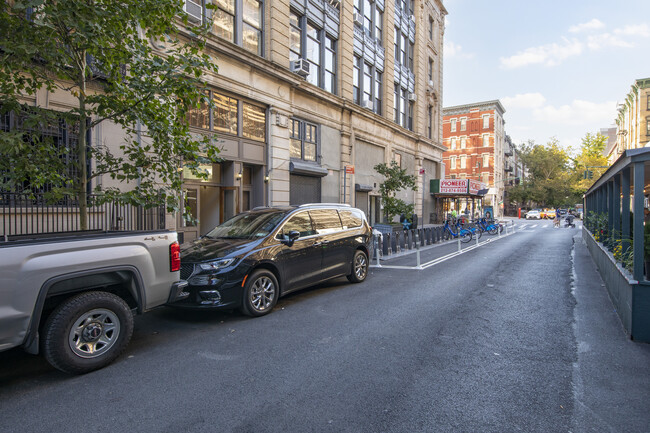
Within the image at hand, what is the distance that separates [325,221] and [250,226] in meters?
1.70

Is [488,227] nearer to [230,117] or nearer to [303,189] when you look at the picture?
[303,189]

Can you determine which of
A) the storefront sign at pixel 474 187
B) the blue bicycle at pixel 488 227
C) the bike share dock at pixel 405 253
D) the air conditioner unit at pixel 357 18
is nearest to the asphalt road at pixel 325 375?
the bike share dock at pixel 405 253

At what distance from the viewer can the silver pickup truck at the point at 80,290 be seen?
11.8 feet

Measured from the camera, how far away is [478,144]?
62438 mm

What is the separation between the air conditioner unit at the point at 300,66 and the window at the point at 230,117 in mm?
2720

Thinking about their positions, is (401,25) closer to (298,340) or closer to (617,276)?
(617,276)

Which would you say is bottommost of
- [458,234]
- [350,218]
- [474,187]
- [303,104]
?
[458,234]

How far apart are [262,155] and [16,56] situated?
1032 cm

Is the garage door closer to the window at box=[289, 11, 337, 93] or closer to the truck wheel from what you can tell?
the window at box=[289, 11, 337, 93]

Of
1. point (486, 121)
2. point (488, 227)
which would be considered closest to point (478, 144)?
point (486, 121)

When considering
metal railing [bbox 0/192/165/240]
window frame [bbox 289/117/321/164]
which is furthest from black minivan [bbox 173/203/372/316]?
window frame [bbox 289/117/321/164]

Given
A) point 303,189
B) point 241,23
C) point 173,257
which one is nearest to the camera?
point 173,257

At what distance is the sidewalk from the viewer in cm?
323

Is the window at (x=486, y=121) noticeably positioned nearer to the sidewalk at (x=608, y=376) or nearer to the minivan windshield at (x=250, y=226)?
the sidewalk at (x=608, y=376)
